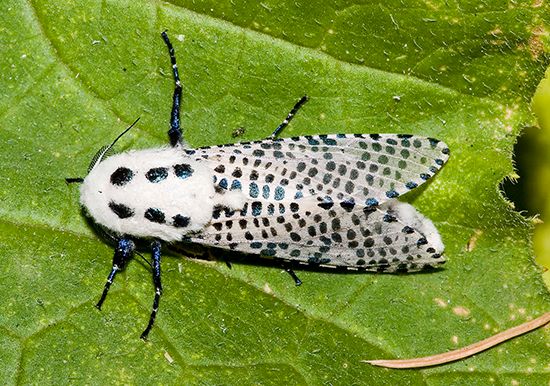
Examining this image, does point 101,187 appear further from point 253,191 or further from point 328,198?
point 328,198

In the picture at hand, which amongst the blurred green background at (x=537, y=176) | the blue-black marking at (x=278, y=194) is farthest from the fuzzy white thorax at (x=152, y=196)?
the blurred green background at (x=537, y=176)

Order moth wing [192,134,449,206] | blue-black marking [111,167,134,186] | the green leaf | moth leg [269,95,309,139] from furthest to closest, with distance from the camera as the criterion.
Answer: moth leg [269,95,309,139], moth wing [192,134,449,206], blue-black marking [111,167,134,186], the green leaf

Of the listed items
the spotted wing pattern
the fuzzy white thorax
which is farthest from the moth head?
the spotted wing pattern

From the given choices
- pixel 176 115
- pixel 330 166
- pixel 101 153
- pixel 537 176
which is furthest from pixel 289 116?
pixel 537 176

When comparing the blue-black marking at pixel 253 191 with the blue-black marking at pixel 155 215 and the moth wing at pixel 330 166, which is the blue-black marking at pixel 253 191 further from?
the blue-black marking at pixel 155 215

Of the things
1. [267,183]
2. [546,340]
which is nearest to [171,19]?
[267,183]

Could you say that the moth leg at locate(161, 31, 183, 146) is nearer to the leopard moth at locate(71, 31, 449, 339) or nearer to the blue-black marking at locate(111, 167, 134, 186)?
the leopard moth at locate(71, 31, 449, 339)

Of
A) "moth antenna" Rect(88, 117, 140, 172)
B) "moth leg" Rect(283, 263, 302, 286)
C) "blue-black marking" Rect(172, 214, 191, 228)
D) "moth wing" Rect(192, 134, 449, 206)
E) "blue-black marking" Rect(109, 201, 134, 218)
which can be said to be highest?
"moth wing" Rect(192, 134, 449, 206)
